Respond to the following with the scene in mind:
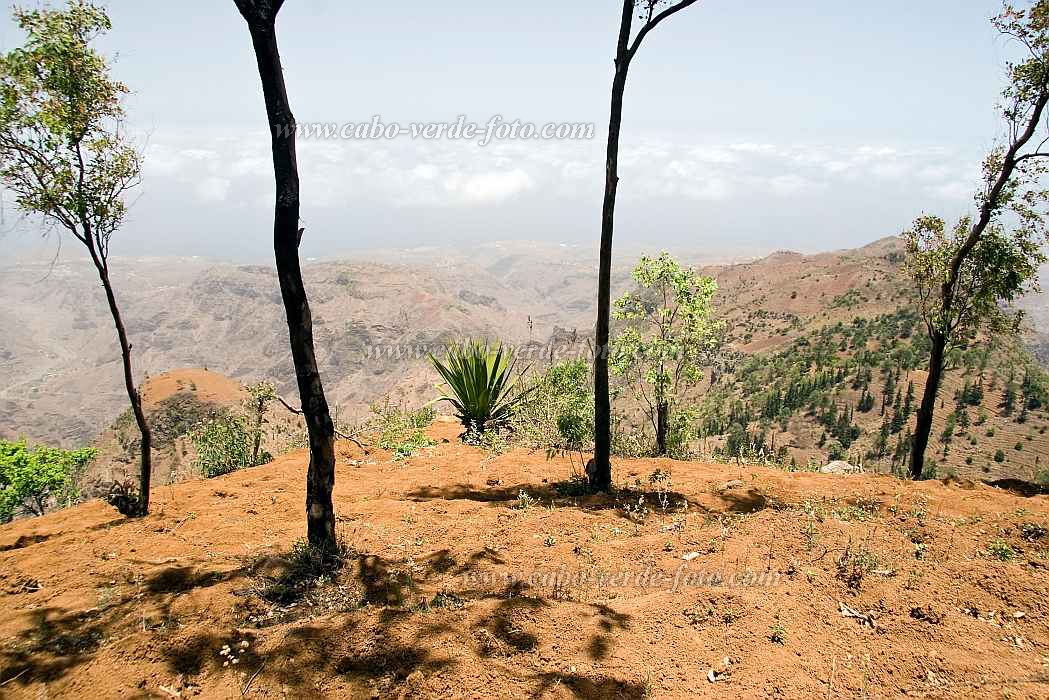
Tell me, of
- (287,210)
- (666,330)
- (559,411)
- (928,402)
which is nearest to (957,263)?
(928,402)

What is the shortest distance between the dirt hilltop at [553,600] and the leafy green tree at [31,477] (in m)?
8.93

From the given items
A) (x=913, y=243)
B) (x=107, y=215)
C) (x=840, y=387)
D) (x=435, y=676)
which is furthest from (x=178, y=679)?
(x=840, y=387)

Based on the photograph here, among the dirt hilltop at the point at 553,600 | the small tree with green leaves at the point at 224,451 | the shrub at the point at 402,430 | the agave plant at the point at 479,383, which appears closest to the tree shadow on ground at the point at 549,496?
the dirt hilltop at the point at 553,600

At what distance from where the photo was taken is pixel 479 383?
1153cm

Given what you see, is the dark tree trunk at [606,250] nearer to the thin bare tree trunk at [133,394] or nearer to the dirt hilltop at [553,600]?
the dirt hilltop at [553,600]

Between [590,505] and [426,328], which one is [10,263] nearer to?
[426,328]

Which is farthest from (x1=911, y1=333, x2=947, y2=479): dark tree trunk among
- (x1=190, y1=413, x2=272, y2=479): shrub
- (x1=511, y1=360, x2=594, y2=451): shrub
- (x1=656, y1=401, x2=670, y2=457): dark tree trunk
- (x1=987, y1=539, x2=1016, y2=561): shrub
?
(x1=190, y1=413, x2=272, y2=479): shrub

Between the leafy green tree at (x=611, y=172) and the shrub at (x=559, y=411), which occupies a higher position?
the leafy green tree at (x=611, y=172)

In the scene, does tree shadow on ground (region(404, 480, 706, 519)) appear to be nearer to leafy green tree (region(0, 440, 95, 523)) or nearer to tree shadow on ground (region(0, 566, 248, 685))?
tree shadow on ground (region(0, 566, 248, 685))

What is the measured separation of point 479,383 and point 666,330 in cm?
391

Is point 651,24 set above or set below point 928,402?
above

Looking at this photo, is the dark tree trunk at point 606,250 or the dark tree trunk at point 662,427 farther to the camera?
the dark tree trunk at point 662,427

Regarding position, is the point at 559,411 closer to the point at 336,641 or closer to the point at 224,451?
the point at 224,451

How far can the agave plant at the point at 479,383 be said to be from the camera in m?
11.5
